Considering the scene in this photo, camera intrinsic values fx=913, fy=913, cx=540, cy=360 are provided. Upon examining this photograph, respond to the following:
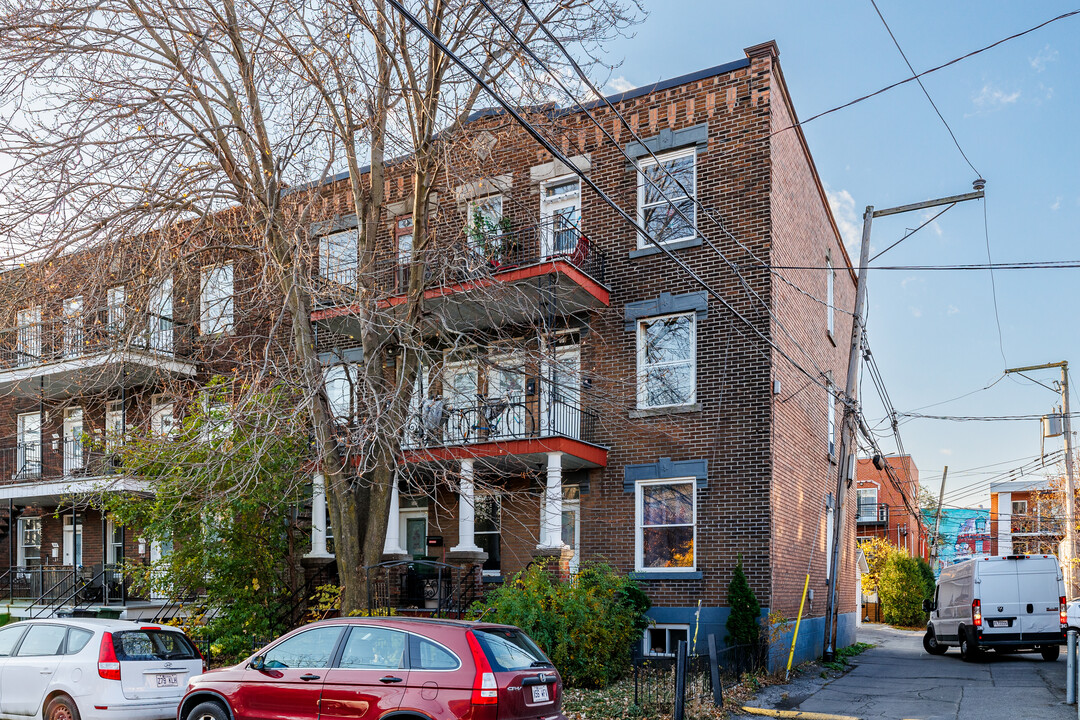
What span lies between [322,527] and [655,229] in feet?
30.8

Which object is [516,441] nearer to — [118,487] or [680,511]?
[680,511]

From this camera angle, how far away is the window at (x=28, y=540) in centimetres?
2672

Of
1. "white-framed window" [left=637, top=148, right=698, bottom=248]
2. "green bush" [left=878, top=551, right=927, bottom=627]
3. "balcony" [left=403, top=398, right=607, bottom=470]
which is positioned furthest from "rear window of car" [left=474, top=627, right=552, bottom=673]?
"green bush" [left=878, top=551, right=927, bottom=627]

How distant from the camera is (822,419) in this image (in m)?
21.9

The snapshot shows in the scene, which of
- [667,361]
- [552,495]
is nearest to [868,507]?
[667,361]

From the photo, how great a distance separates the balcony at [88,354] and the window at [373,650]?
631 centimetres

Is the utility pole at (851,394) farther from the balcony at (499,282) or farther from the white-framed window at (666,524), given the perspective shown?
the balcony at (499,282)

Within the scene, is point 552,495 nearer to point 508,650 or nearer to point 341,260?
point 341,260

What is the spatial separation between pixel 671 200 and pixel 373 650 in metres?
11.7

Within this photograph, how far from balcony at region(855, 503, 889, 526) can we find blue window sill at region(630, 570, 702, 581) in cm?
3875

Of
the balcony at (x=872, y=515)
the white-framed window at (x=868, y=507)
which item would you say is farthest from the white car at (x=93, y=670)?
the white-framed window at (x=868, y=507)

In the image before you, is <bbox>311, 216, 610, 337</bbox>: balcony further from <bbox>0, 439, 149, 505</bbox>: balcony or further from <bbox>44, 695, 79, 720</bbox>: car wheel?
<bbox>0, 439, 149, 505</bbox>: balcony

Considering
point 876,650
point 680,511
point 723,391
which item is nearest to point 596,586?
point 680,511

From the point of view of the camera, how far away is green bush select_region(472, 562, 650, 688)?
43.2 feet
